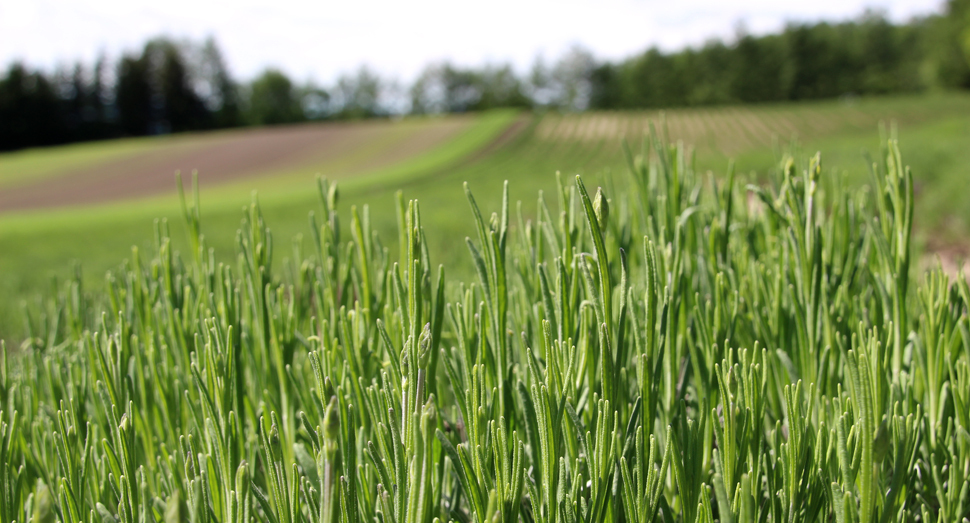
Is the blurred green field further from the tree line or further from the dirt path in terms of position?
the tree line

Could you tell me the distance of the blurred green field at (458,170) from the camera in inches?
265

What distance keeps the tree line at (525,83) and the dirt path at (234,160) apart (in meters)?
26.8

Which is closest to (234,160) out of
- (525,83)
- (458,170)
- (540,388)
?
(458,170)

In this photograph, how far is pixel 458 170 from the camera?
28.7m

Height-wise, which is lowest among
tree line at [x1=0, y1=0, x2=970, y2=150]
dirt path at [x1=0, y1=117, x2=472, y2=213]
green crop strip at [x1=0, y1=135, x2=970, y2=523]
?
green crop strip at [x1=0, y1=135, x2=970, y2=523]

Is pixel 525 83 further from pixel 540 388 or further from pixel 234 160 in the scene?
pixel 540 388

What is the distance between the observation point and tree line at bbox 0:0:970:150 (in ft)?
190

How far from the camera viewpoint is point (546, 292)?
851 mm

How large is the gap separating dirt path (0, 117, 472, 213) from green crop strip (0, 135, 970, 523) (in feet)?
95.2

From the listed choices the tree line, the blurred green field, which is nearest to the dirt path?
the blurred green field

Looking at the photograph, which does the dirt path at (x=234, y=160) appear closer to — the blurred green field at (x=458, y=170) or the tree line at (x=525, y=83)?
the blurred green field at (x=458, y=170)

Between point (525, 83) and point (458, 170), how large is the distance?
2442 inches

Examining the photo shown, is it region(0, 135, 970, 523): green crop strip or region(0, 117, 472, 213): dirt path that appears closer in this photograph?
region(0, 135, 970, 523): green crop strip

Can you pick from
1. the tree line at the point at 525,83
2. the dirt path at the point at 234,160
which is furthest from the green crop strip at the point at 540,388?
the tree line at the point at 525,83
